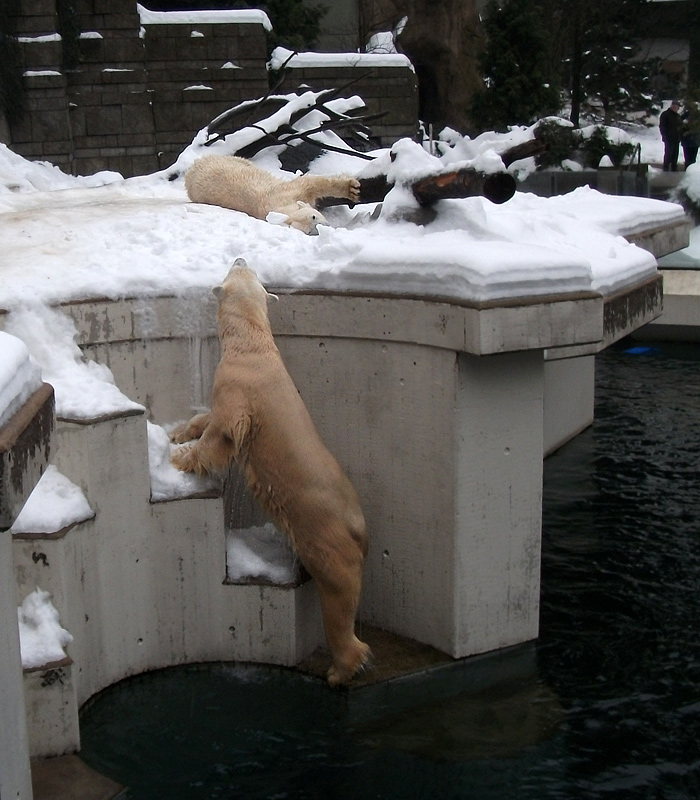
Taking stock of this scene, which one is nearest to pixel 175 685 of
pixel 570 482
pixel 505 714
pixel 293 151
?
pixel 505 714

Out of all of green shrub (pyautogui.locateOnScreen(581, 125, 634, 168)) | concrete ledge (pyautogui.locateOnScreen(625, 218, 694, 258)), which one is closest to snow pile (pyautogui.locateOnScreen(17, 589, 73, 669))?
concrete ledge (pyautogui.locateOnScreen(625, 218, 694, 258))

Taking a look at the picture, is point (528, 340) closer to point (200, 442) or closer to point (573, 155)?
point (200, 442)

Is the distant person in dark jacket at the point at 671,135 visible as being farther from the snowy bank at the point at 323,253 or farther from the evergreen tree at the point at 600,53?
the snowy bank at the point at 323,253

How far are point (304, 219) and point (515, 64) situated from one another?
562 inches

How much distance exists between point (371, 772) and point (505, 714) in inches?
29.6

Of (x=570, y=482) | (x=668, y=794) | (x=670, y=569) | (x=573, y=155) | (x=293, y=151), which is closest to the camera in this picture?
(x=668, y=794)

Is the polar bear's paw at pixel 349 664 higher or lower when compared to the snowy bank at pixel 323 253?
lower

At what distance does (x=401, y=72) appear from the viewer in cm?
1661

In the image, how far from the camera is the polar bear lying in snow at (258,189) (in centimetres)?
677

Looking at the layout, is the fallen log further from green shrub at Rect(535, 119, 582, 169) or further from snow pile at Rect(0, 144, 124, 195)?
green shrub at Rect(535, 119, 582, 169)

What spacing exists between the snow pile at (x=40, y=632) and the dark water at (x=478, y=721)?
50 centimetres

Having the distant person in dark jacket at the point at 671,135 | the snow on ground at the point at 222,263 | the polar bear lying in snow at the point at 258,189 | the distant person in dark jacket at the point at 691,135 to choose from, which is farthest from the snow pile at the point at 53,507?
the distant person in dark jacket at the point at 671,135

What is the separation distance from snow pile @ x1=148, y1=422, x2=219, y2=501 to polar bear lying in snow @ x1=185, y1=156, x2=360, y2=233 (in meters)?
1.91

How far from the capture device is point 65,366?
15.6 feet
